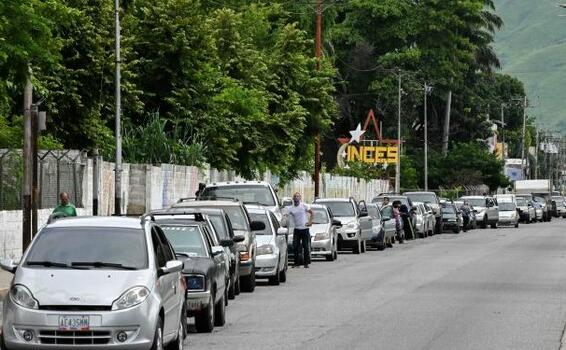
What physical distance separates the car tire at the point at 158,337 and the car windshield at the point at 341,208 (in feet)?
106

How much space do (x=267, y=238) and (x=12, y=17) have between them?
23.0ft

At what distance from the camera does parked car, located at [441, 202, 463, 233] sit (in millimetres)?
74250

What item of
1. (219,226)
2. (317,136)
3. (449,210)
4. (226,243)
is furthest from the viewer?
(449,210)

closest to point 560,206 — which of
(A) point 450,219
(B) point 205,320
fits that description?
(A) point 450,219

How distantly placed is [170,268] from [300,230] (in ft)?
71.4

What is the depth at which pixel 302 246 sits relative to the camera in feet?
126

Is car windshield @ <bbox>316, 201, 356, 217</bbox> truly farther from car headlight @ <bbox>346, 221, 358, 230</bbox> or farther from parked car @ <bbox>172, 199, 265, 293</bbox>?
parked car @ <bbox>172, 199, 265, 293</bbox>

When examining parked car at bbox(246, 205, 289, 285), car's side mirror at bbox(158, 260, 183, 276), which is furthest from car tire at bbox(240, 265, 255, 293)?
car's side mirror at bbox(158, 260, 183, 276)

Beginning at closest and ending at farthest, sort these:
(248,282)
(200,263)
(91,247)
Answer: (91,247)
(200,263)
(248,282)

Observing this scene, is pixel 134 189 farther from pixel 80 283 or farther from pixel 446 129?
pixel 446 129

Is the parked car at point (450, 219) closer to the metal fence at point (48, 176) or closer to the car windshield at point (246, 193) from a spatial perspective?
the metal fence at point (48, 176)

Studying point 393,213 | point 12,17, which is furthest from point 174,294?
point 393,213

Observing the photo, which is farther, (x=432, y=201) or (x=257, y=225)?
(x=432, y=201)

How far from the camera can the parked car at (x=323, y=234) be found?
42219 mm
